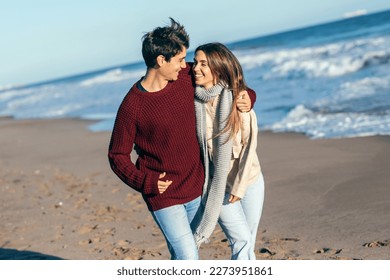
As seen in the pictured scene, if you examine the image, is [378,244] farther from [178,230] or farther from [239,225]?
[178,230]

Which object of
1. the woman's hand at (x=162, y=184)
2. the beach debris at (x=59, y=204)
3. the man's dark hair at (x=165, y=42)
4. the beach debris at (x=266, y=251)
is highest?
the man's dark hair at (x=165, y=42)

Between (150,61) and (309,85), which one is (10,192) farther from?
(309,85)

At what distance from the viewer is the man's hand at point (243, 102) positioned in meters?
3.62

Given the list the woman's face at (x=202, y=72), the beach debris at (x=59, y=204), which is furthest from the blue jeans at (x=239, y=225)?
the beach debris at (x=59, y=204)

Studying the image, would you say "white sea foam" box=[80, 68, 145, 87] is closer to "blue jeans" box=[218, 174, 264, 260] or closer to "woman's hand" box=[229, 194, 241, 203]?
"blue jeans" box=[218, 174, 264, 260]

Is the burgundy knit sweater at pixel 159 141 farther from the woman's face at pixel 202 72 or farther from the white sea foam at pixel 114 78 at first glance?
the white sea foam at pixel 114 78

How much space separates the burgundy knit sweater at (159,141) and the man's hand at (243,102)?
0.95 ft

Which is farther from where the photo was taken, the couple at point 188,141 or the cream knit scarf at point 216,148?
the cream knit scarf at point 216,148

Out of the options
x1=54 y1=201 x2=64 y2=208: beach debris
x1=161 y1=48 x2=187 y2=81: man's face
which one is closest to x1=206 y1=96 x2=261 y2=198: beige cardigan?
x1=161 y1=48 x2=187 y2=81: man's face

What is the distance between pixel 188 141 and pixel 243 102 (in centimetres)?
42

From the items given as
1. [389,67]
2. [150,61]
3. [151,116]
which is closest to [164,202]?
[151,116]

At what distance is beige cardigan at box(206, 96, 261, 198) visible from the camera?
11.9 ft

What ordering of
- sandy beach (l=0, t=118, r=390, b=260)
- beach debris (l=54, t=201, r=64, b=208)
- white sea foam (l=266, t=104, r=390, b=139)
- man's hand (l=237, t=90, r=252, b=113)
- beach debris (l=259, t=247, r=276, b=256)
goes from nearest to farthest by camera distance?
man's hand (l=237, t=90, r=252, b=113) → beach debris (l=259, t=247, r=276, b=256) → sandy beach (l=0, t=118, r=390, b=260) → beach debris (l=54, t=201, r=64, b=208) → white sea foam (l=266, t=104, r=390, b=139)

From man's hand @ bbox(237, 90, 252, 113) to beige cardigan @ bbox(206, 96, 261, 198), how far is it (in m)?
0.04
